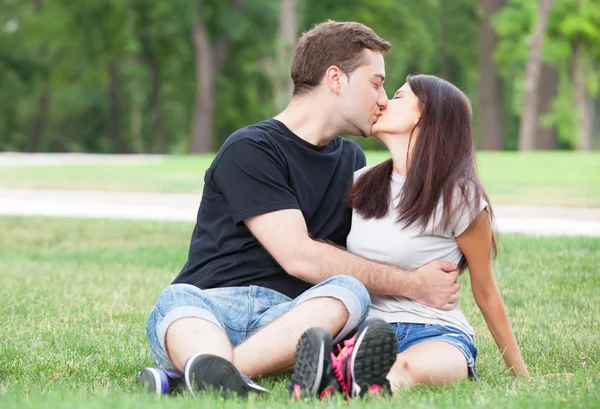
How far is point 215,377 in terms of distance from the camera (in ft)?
11.9

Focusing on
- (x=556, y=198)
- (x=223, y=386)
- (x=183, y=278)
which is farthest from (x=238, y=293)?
(x=556, y=198)

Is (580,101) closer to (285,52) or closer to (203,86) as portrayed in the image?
(285,52)

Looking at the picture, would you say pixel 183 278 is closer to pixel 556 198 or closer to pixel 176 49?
pixel 556 198

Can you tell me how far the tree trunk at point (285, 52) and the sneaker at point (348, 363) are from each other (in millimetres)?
25050

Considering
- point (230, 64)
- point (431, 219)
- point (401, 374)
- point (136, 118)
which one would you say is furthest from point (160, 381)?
point (136, 118)

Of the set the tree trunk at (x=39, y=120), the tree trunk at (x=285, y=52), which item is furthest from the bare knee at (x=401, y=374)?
the tree trunk at (x=39, y=120)

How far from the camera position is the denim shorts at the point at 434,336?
4.11 m

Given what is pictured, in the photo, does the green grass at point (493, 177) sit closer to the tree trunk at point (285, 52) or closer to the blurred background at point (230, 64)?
the tree trunk at point (285, 52)

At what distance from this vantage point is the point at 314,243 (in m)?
4.15

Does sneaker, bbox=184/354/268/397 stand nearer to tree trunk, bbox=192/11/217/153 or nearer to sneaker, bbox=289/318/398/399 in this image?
sneaker, bbox=289/318/398/399

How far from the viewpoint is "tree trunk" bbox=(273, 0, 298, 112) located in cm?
2907

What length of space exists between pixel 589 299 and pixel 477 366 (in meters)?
2.26

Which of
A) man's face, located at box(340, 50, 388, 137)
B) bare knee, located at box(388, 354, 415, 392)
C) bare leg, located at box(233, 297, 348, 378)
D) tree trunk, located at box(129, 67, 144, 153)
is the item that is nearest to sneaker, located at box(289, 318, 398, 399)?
bare knee, located at box(388, 354, 415, 392)

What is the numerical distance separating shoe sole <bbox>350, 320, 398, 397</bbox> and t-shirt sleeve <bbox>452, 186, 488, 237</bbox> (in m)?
Answer: 0.72
